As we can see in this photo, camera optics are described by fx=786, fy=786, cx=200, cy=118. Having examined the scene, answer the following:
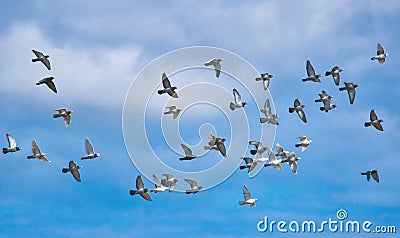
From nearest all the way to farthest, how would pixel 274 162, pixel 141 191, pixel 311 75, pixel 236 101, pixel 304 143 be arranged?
pixel 141 191
pixel 311 75
pixel 236 101
pixel 274 162
pixel 304 143

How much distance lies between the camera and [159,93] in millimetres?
55812

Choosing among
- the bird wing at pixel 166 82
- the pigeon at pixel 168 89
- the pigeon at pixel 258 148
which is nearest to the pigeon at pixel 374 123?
the pigeon at pixel 258 148

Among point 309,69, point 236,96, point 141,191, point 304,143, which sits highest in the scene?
point 309,69

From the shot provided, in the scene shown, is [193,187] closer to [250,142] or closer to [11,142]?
[250,142]

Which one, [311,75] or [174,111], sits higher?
[311,75]

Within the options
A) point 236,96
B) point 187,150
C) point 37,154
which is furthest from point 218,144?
point 37,154

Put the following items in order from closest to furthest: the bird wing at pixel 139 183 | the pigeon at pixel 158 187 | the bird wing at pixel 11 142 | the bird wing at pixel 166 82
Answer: the bird wing at pixel 139 183
the bird wing at pixel 166 82
the pigeon at pixel 158 187
the bird wing at pixel 11 142

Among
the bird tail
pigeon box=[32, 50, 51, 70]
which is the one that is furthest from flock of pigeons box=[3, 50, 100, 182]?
the bird tail

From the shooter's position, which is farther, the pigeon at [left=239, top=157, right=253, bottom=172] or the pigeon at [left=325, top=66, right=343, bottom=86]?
the pigeon at [left=325, top=66, right=343, bottom=86]

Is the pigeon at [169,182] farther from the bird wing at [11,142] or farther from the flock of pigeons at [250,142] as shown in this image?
the bird wing at [11,142]

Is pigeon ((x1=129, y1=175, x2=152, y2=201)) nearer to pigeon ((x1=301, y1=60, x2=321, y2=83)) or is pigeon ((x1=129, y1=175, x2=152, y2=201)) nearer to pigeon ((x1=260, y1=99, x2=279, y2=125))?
pigeon ((x1=260, y1=99, x2=279, y2=125))

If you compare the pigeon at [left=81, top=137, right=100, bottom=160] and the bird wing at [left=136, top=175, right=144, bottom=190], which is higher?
the pigeon at [left=81, top=137, right=100, bottom=160]

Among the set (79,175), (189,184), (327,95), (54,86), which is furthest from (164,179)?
(327,95)

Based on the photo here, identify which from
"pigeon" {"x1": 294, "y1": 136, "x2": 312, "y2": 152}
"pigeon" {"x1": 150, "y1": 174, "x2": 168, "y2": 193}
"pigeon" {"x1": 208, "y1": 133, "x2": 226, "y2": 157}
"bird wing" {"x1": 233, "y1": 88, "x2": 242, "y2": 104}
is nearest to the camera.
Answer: "pigeon" {"x1": 208, "y1": 133, "x2": 226, "y2": 157}
